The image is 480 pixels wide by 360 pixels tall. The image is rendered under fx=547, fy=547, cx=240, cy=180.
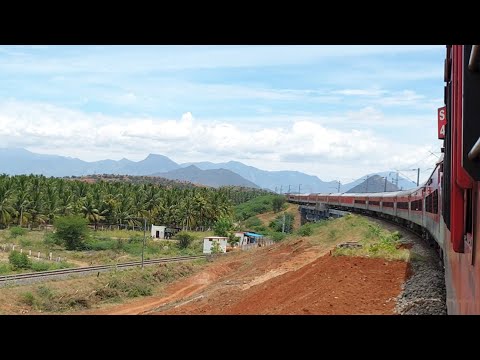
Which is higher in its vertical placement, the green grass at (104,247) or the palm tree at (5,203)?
the palm tree at (5,203)

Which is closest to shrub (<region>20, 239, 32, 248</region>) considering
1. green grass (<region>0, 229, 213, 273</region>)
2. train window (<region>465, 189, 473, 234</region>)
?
green grass (<region>0, 229, 213, 273</region>)

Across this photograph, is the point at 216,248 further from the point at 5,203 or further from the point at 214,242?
the point at 5,203

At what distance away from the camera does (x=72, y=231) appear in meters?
40.3

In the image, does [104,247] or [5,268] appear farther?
[104,247]

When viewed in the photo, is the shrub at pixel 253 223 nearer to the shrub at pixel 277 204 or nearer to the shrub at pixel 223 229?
the shrub at pixel 277 204

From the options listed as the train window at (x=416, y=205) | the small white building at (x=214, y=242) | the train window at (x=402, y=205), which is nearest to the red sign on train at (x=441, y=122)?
the train window at (x=416, y=205)

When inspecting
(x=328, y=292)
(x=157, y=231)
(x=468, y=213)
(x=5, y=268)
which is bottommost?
(x=5, y=268)

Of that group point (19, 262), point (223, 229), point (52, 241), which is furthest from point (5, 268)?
point (223, 229)

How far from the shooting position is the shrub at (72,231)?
131 feet

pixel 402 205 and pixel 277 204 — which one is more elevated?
pixel 277 204

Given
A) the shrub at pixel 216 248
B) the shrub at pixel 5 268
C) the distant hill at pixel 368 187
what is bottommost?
the shrub at pixel 5 268

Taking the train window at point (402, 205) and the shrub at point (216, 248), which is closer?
the train window at point (402, 205)
